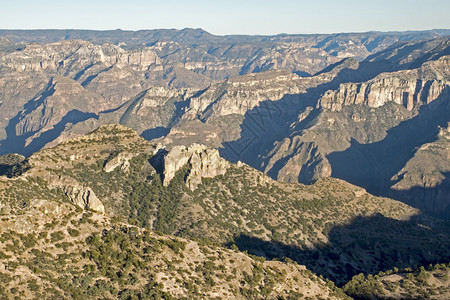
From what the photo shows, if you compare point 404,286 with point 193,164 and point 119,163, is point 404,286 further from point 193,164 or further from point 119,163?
point 119,163

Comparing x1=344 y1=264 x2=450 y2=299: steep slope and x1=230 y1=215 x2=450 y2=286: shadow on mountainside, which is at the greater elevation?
x1=344 y1=264 x2=450 y2=299: steep slope

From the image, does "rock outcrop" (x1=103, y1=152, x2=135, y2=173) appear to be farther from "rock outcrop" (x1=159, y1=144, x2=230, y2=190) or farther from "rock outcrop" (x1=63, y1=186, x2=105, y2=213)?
"rock outcrop" (x1=63, y1=186, x2=105, y2=213)

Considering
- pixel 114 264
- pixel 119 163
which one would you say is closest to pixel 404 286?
pixel 114 264

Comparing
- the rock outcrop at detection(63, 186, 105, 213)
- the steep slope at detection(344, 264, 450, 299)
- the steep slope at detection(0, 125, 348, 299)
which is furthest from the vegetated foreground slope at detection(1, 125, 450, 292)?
the steep slope at detection(0, 125, 348, 299)

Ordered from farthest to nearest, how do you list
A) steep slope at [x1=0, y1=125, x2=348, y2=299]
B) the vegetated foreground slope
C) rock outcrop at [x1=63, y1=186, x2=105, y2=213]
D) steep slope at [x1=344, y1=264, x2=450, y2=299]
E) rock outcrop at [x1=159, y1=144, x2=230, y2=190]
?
rock outcrop at [x1=159, y1=144, x2=230, y2=190], the vegetated foreground slope, rock outcrop at [x1=63, y1=186, x2=105, y2=213], steep slope at [x1=344, y1=264, x2=450, y2=299], steep slope at [x1=0, y1=125, x2=348, y2=299]

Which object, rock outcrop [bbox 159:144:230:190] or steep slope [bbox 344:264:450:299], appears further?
rock outcrop [bbox 159:144:230:190]

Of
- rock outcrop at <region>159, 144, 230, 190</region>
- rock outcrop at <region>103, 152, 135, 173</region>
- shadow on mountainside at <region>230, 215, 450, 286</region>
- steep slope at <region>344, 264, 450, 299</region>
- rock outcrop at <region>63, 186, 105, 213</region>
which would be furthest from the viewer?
Answer: rock outcrop at <region>159, 144, 230, 190</region>
